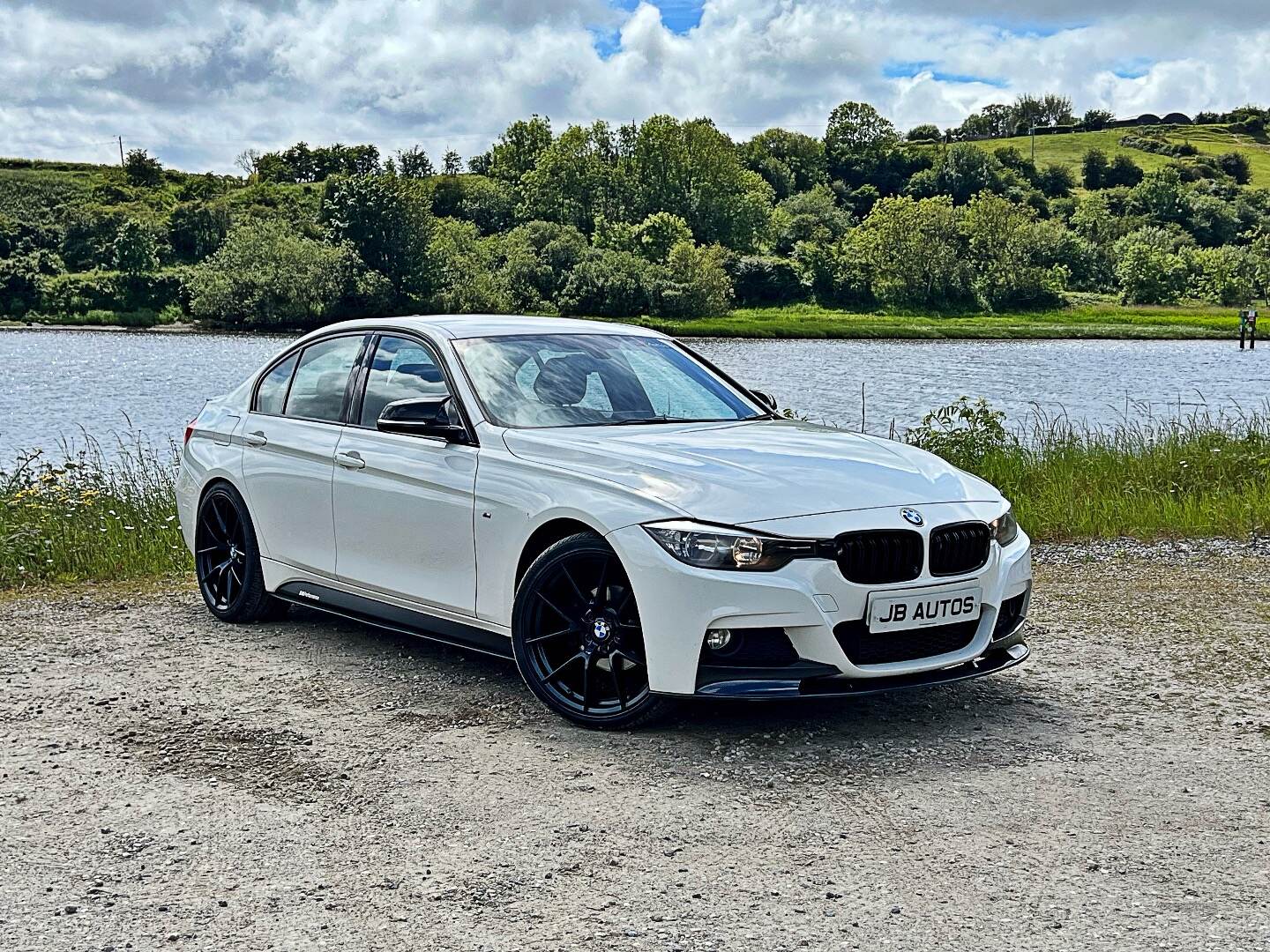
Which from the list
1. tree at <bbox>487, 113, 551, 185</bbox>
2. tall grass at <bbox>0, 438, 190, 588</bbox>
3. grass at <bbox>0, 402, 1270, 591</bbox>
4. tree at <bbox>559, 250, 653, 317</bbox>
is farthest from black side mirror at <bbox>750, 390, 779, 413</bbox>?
tree at <bbox>487, 113, 551, 185</bbox>

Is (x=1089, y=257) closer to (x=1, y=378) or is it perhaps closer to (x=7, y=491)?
(x=1, y=378)

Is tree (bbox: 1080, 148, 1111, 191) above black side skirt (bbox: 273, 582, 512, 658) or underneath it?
above

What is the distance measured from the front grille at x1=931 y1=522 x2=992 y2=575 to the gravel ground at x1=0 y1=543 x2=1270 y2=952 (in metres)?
0.68

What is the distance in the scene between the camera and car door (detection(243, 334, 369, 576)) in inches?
271

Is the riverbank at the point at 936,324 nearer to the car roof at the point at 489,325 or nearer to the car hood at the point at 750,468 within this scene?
the car roof at the point at 489,325

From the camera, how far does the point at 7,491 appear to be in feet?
38.9

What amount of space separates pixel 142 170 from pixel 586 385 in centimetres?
14437

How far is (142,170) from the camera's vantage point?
139m

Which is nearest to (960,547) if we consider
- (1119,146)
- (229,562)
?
(229,562)

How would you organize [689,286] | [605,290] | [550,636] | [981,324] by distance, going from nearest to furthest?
1. [550,636]
2. [605,290]
3. [689,286]
4. [981,324]

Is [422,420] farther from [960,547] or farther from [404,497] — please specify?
[960,547]

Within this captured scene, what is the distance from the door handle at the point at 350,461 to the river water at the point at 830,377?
12.0 metres

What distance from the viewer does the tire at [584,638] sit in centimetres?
538

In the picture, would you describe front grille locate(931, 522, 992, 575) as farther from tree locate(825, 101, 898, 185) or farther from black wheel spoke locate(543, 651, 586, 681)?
tree locate(825, 101, 898, 185)
